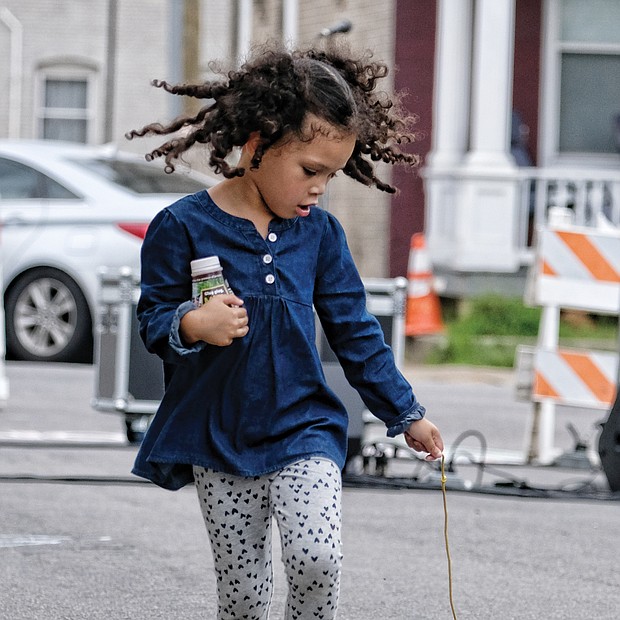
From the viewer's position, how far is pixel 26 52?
994 inches

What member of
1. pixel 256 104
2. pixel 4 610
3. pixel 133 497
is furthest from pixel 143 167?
pixel 256 104

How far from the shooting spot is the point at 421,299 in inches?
582

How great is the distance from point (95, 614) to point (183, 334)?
1695 mm

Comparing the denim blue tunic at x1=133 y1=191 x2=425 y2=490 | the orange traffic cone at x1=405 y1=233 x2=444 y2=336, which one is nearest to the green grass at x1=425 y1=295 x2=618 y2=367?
the orange traffic cone at x1=405 y1=233 x2=444 y2=336

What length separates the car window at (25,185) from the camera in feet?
40.1

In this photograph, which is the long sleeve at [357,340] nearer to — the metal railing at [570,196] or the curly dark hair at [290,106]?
the curly dark hair at [290,106]

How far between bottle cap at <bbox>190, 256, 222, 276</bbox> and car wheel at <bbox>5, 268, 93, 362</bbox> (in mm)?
8561

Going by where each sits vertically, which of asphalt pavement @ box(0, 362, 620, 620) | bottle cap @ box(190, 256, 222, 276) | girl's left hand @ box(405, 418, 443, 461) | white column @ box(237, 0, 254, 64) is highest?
white column @ box(237, 0, 254, 64)

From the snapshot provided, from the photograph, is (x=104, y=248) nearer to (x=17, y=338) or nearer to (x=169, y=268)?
(x=17, y=338)

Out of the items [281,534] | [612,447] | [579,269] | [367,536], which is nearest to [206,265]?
[281,534]

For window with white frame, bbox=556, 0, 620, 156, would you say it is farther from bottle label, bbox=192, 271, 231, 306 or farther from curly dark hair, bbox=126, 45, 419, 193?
bottle label, bbox=192, 271, 231, 306

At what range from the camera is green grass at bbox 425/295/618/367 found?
14.1m

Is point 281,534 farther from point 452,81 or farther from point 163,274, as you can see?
point 452,81

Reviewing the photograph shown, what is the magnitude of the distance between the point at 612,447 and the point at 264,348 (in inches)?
152
